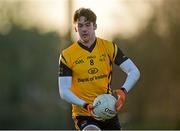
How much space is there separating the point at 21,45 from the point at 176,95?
63.1 ft

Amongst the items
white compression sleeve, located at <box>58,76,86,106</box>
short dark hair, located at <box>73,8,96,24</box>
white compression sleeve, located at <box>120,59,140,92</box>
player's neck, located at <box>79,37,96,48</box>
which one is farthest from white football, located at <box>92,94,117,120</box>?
short dark hair, located at <box>73,8,96,24</box>

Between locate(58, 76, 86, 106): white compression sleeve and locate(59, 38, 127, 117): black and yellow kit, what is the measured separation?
0.24 feet

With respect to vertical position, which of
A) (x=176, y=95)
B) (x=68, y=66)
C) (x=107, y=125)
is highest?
(x=68, y=66)

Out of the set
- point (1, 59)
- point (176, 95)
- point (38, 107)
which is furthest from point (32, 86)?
point (176, 95)

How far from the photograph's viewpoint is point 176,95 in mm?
39469

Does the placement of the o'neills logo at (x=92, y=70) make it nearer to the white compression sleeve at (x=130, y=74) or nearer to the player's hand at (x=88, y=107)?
the white compression sleeve at (x=130, y=74)

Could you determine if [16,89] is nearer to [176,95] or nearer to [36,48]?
[36,48]

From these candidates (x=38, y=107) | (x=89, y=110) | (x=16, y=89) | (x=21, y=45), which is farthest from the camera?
(x=21, y=45)

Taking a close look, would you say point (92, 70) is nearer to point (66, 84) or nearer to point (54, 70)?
point (66, 84)

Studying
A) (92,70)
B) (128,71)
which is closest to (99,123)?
(92,70)

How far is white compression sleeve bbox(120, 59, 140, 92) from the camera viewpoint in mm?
11852

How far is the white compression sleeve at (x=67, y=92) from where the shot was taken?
11531 millimetres

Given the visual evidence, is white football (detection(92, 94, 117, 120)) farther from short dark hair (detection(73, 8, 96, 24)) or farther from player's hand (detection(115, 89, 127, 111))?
short dark hair (detection(73, 8, 96, 24))

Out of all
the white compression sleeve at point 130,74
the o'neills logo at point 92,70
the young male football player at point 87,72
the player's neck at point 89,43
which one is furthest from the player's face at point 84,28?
the white compression sleeve at point 130,74
